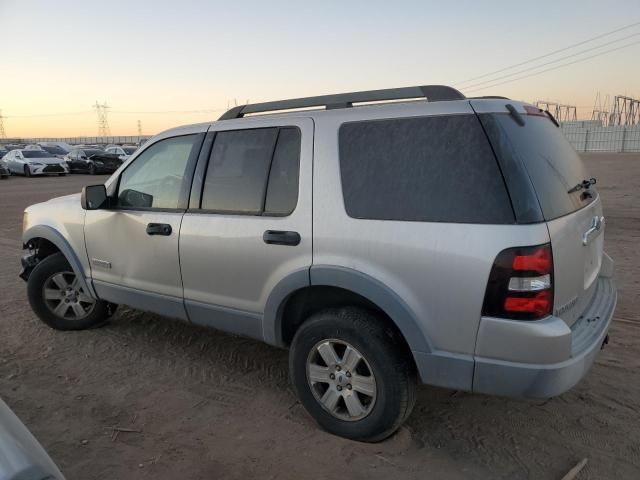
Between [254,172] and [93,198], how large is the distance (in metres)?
1.48

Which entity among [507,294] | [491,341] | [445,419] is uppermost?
[507,294]

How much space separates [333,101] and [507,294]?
61.0 inches

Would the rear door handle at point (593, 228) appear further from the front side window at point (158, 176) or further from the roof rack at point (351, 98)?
the front side window at point (158, 176)

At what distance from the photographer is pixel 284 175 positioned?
3.03 m

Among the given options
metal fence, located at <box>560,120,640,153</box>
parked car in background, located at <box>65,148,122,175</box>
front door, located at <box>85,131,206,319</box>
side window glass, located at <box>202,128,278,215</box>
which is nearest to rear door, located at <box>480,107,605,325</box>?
side window glass, located at <box>202,128,278,215</box>

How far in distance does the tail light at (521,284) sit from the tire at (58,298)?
142 inches

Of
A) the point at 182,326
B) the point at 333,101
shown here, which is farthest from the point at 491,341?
the point at 182,326

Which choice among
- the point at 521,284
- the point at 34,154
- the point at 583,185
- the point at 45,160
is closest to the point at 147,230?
the point at 521,284

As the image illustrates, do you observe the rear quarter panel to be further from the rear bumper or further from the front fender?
the front fender

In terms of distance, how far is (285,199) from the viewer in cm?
299

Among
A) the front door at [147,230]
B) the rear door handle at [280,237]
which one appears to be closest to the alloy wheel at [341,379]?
the rear door handle at [280,237]

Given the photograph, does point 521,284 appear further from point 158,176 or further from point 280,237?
point 158,176

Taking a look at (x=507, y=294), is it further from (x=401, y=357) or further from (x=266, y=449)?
(x=266, y=449)

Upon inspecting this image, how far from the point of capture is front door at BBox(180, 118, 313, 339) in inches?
116
